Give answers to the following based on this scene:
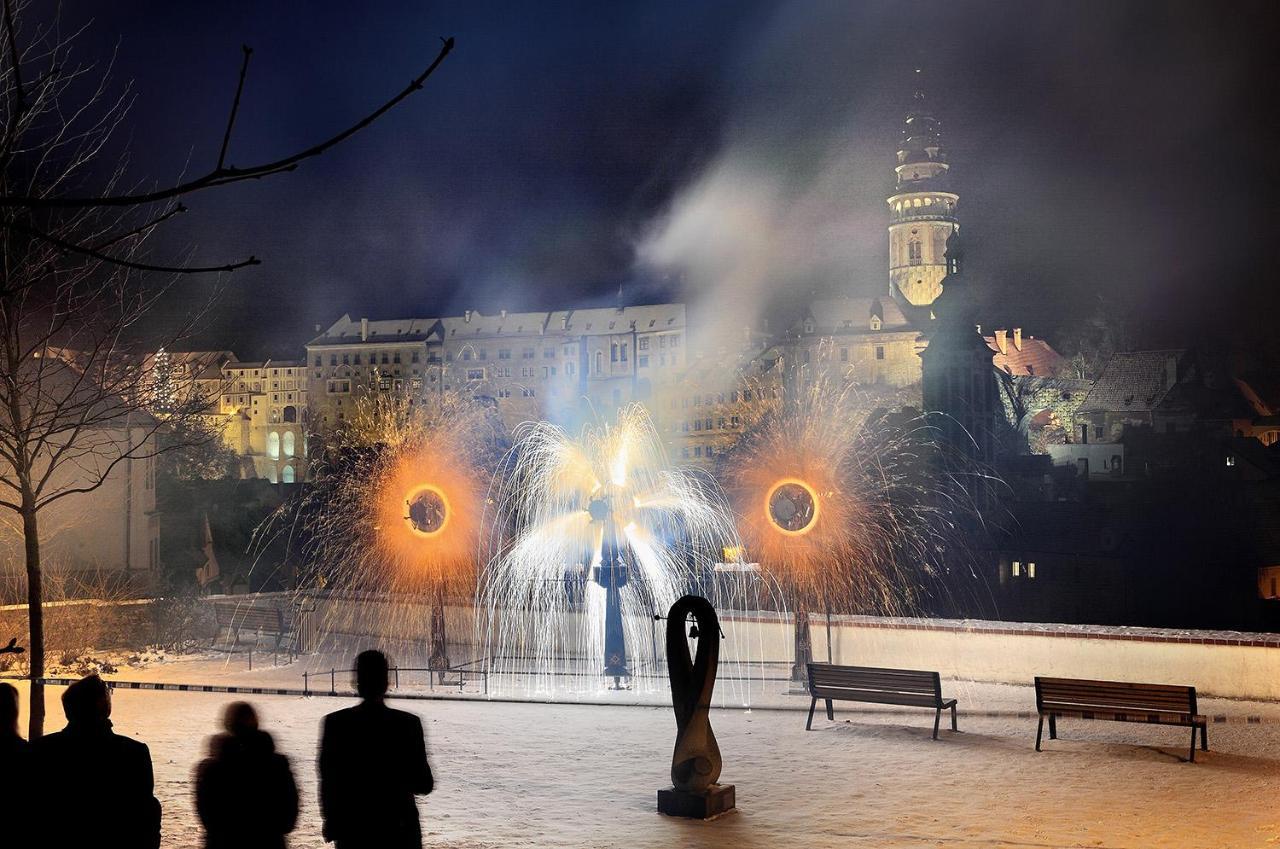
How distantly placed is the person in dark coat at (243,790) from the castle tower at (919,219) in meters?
135

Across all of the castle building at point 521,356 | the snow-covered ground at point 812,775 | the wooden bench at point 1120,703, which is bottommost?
the snow-covered ground at point 812,775

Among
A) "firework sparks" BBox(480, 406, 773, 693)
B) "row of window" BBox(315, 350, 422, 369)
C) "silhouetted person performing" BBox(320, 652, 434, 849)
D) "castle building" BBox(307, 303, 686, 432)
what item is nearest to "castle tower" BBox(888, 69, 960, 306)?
"castle building" BBox(307, 303, 686, 432)

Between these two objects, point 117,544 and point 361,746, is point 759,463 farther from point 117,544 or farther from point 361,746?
point 117,544

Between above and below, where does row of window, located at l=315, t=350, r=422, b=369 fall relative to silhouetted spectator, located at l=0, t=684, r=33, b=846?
above

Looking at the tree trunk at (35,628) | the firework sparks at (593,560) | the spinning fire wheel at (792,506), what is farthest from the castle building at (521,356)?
the tree trunk at (35,628)

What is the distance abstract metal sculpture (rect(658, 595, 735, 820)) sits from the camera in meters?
11.6

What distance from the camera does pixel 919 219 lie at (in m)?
143

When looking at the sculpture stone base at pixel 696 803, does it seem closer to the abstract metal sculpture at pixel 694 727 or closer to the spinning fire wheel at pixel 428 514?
the abstract metal sculpture at pixel 694 727

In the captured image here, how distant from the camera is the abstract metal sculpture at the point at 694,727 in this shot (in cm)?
1161

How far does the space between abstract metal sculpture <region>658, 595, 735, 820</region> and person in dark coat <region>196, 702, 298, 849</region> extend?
581 cm

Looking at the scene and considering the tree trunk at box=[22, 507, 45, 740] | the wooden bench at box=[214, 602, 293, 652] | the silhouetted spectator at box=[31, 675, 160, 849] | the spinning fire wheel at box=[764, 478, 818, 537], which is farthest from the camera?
the wooden bench at box=[214, 602, 293, 652]

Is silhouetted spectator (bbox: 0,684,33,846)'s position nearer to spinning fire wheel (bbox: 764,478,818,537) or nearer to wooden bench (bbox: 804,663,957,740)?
wooden bench (bbox: 804,663,957,740)

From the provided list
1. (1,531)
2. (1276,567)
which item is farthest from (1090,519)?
(1,531)

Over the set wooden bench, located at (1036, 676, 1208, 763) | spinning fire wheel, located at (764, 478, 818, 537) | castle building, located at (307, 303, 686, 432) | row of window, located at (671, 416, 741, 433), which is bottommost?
wooden bench, located at (1036, 676, 1208, 763)
